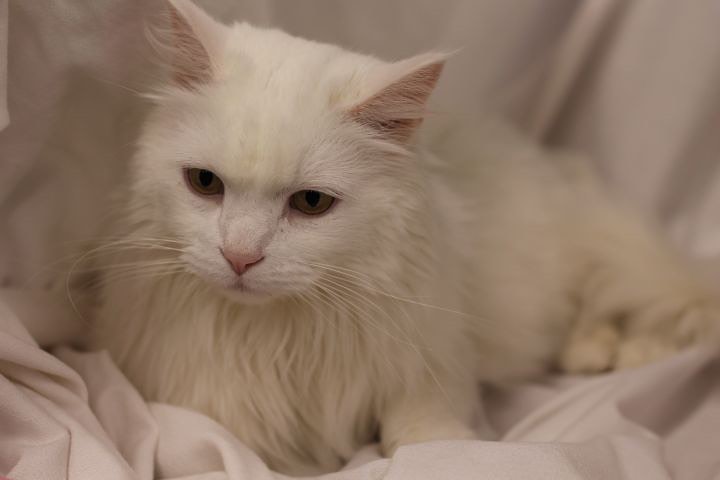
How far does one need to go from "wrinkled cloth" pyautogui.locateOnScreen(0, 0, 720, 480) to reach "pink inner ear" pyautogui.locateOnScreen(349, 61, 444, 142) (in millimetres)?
410

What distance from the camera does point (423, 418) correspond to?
4.38 feet

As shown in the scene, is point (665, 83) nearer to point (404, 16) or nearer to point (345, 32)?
point (404, 16)

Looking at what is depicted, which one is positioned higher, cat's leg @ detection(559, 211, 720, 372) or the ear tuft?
the ear tuft

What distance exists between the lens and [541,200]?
5.73 feet

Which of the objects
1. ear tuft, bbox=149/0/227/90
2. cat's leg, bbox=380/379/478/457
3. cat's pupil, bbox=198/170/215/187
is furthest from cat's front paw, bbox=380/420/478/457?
ear tuft, bbox=149/0/227/90

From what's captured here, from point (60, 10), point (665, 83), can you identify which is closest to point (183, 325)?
point (60, 10)

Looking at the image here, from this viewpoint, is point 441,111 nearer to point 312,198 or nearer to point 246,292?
point 312,198

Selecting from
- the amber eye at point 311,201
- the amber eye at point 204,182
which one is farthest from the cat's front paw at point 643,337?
the amber eye at point 204,182

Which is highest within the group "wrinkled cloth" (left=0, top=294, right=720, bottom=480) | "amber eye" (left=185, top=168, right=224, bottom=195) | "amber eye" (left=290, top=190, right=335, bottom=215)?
"amber eye" (left=290, top=190, right=335, bottom=215)

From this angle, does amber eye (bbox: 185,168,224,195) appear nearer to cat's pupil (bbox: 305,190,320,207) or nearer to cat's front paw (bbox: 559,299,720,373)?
cat's pupil (bbox: 305,190,320,207)

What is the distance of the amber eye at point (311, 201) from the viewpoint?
44.6 inches

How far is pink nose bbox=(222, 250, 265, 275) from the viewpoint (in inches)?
41.8

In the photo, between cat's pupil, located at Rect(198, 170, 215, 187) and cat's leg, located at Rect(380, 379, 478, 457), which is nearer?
cat's pupil, located at Rect(198, 170, 215, 187)

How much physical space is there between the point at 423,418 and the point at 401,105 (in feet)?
1.76
